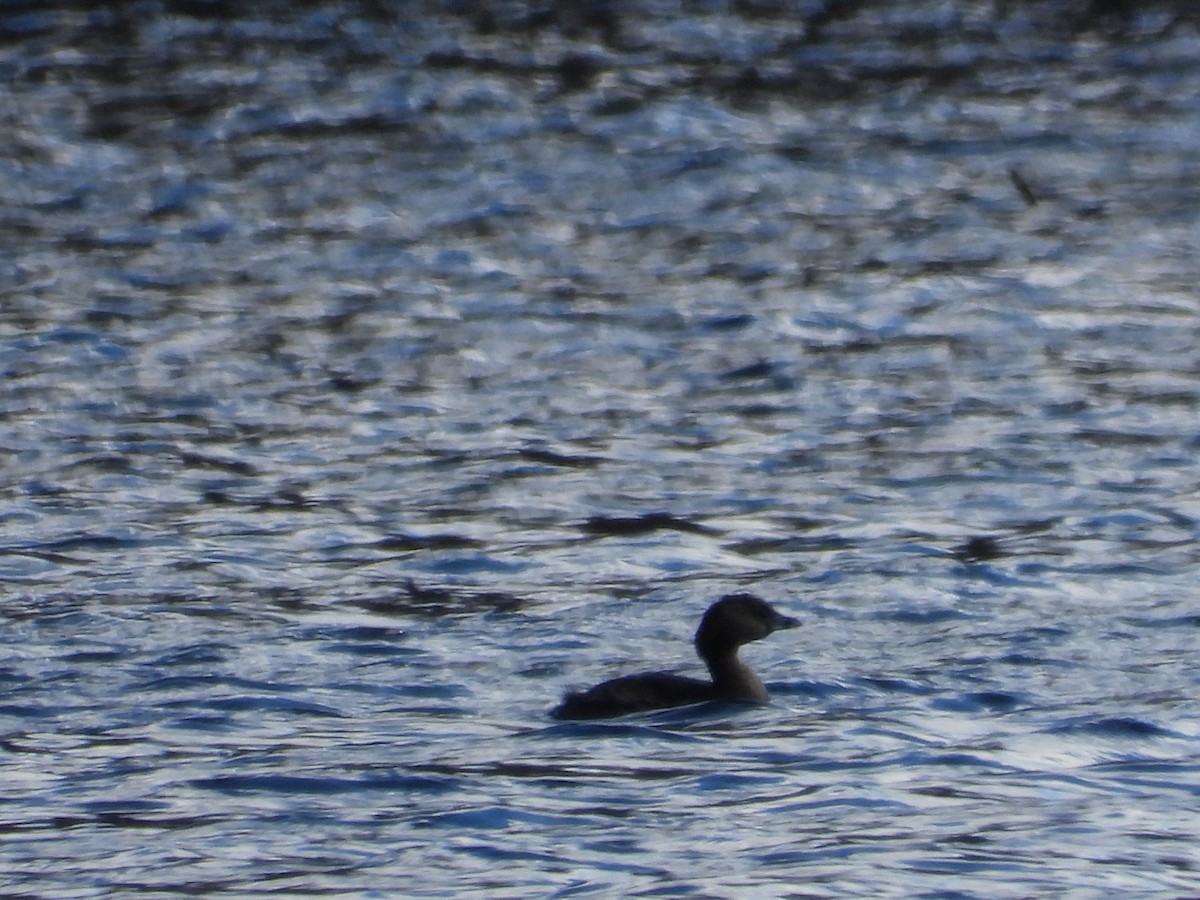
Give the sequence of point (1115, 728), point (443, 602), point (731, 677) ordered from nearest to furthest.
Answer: point (1115, 728) < point (731, 677) < point (443, 602)

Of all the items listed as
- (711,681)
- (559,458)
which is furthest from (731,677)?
(559,458)

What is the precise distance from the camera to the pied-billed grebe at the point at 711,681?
1063cm

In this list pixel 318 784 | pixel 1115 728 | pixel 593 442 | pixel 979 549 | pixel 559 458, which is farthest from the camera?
pixel 593 442

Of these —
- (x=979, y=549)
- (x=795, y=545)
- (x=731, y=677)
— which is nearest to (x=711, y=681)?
(x=731, y=677)

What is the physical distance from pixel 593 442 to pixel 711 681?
4.11 metres

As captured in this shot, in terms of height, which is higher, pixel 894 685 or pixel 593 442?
pixel 593 442

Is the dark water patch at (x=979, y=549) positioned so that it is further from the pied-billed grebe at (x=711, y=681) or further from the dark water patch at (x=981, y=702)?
the dark water patch at (x=981, y=702)

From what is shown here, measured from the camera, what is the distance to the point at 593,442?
15117mm

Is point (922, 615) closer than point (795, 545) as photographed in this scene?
Yes

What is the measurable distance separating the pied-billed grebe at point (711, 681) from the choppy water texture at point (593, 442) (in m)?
0.10

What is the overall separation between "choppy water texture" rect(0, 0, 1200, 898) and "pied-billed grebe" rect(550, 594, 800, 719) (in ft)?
0.32

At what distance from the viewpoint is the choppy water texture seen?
966cm

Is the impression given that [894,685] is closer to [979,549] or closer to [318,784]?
[979,549]

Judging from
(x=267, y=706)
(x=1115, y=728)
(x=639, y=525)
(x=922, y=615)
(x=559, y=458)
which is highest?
(x=559, y=458)
